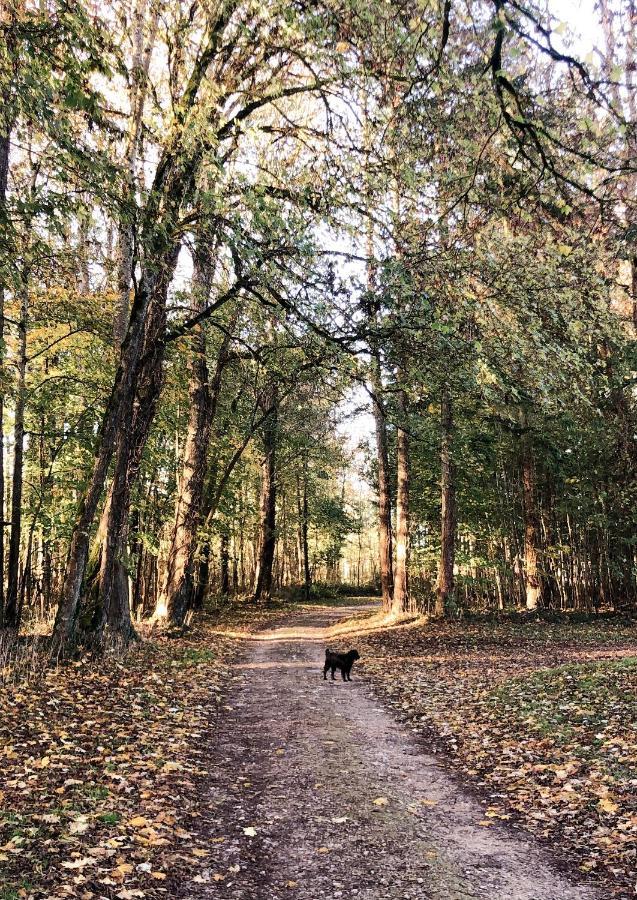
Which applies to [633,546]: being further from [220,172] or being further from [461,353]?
[220,172]

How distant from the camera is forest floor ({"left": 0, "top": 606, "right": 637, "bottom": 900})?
12.9ft

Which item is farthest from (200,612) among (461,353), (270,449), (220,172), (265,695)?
(220,172)

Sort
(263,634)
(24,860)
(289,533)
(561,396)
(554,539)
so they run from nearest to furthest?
(24,860) → (561,396) → (263,634) → (554,539) → (289,533)

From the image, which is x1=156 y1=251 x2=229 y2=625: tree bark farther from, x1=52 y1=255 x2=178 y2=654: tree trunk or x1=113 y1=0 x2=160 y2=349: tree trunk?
x1=52 y1=255 x2=178 y2=654: tree trunk

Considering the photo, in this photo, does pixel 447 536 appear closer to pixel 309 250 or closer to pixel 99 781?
pixel 309 250

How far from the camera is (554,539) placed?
2544 centimetres

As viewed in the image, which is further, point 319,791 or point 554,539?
point 554,539

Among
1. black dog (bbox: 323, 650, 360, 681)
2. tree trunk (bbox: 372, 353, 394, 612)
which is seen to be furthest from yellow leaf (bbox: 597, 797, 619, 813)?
tree trunk (bbox: 372, 353, 394, 612)

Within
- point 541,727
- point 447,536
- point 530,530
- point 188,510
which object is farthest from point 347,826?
point 530,530

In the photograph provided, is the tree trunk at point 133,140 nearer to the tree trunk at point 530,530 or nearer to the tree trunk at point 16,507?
the tree trunk at point 16,507

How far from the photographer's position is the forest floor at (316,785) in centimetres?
392

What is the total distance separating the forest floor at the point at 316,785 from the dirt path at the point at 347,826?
0.07 ft

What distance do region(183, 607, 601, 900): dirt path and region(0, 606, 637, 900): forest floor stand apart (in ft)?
0.07

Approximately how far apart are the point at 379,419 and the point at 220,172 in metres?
14.8
